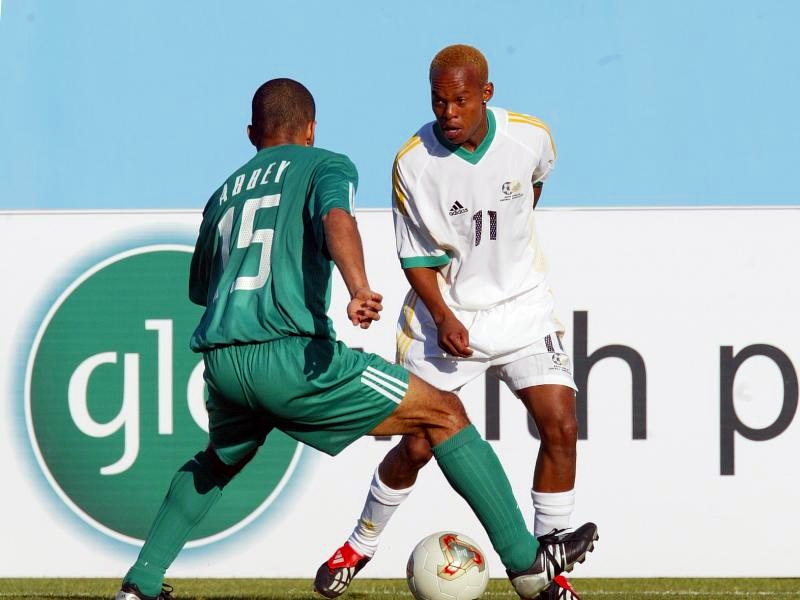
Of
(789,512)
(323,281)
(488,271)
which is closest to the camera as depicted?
(323,281)

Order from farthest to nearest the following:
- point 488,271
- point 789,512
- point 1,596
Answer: point 789,512 < point 1,596 < point 488,271

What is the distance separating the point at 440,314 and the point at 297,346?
3.74 feet

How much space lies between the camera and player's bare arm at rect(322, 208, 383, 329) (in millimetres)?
3926

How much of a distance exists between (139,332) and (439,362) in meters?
A: 2.62

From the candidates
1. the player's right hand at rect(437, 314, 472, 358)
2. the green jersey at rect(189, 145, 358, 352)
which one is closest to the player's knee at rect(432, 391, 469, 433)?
the green jersey at rect(189, 145, 358, 352)

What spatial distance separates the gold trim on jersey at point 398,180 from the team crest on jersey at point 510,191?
420 mm

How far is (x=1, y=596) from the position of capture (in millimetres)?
6570

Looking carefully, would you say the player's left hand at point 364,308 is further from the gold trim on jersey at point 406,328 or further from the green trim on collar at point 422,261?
the gold trim on jersey at point 406,328

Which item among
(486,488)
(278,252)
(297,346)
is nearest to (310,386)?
(297,346)

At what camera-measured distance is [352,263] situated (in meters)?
4.19

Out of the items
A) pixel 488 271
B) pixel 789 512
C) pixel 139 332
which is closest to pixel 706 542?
pixel 789 512

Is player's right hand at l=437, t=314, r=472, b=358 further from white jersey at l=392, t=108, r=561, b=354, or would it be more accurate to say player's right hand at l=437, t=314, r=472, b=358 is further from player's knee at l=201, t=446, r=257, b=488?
player's knee at l=201, t=446, r=257, b=488

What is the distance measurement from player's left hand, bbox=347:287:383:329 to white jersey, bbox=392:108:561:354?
1.68 m

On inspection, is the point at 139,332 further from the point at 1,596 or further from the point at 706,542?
the point at 706,542
